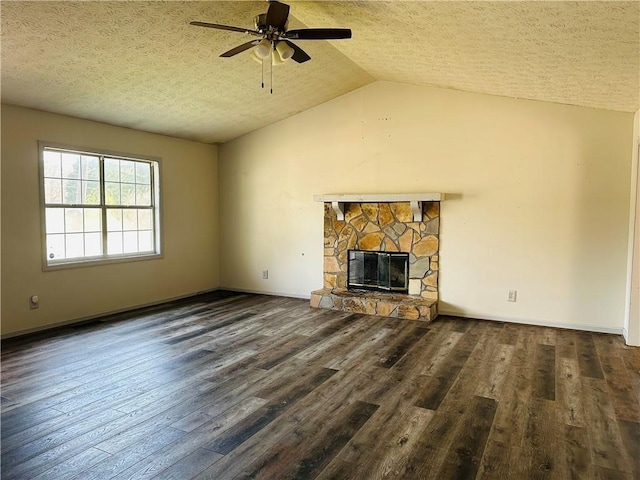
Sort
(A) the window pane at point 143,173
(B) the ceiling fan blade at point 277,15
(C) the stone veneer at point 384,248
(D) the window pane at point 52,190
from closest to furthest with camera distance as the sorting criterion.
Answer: (B) the ceiling fan blade at point 277,15, (D) the window pane at point 52,190, (C) the stone veneer at point 384,248, (A) the window pane at point 143,173

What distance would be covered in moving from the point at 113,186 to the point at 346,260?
3.26 meters

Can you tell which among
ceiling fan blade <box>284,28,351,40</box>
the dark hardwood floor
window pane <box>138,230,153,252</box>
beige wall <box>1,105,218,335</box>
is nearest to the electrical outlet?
beige wall <box>1,105,218,335</box>

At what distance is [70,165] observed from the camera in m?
4.83

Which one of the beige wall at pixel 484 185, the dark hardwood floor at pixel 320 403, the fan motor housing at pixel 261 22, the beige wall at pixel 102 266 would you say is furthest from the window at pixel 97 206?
the fan motor housing at pixel 261 22

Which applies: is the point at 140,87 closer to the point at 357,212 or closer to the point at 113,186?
the point at 113,186

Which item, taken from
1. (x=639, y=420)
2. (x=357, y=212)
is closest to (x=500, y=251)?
(x=357, y=212)

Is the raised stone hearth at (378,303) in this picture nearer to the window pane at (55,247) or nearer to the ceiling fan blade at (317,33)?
the window pane at (55,247)

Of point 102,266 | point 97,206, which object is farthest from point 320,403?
point 97,206

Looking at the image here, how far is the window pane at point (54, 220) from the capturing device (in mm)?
4621

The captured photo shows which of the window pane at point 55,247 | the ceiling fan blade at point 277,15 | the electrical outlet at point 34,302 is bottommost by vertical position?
the electrical outlet at point 34,302

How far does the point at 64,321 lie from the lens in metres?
4.79

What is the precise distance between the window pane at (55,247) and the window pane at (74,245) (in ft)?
0.21

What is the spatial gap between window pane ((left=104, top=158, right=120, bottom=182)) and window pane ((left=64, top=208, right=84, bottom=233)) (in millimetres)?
583

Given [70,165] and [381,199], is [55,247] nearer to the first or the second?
[70,165]
